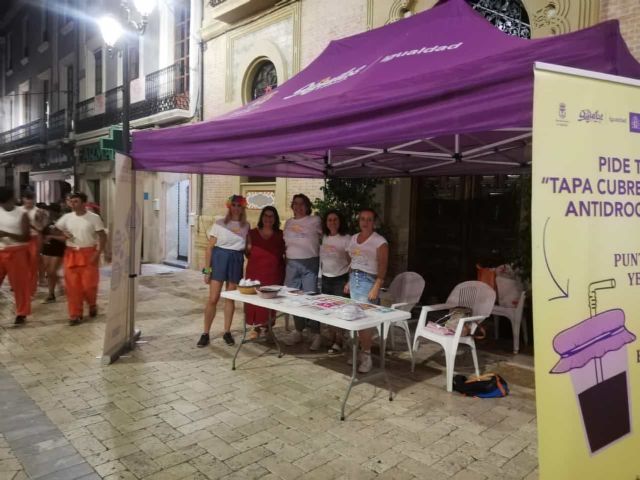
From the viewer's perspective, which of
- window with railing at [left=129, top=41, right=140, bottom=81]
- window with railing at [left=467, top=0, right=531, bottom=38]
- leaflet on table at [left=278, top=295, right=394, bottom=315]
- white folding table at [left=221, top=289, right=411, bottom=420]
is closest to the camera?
white folding table at [left=221, top=289, right=411, bottom=420]

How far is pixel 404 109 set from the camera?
3100 millimetres

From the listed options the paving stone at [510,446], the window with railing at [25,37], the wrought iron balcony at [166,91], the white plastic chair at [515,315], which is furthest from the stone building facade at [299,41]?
the window with railing at [25,37]

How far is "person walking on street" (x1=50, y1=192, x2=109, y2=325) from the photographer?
6.41m

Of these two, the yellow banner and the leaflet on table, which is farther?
the leaflet on table

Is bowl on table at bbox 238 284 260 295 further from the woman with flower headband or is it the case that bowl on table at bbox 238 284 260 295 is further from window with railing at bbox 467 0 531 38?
window with railing at bbox 467 0 531 38

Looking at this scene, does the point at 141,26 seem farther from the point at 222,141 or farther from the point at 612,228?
the point at 612,228

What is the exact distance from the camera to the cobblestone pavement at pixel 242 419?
10.4 feet

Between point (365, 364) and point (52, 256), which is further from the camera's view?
point (52, 256)

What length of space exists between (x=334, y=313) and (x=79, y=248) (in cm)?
405

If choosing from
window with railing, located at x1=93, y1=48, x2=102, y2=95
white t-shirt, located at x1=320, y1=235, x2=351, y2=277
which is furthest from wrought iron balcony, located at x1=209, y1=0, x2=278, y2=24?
window with railing, located at x1=93, y1=48, x2=102, y2=95

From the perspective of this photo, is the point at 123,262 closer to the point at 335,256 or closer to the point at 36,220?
the point at 335,256

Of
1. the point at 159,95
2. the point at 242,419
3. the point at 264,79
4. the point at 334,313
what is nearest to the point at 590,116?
the point at 334,313

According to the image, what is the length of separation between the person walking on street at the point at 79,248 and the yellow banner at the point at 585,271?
19.4 ft

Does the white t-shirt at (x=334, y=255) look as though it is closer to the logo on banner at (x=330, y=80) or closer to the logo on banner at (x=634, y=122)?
the logo on banner at (x=330, y=80)
